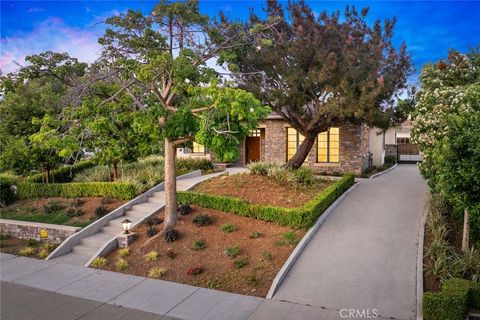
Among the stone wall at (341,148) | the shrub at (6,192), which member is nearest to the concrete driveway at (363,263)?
the stone wall at (341,148)

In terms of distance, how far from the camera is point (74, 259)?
9.95 metres

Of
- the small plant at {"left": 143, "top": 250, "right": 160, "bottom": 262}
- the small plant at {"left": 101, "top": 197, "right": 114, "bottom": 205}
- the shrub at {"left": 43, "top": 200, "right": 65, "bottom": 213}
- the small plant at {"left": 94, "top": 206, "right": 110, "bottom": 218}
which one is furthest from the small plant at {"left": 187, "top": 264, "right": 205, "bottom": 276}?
the shrub at {"left": 43, "top": 200, "right": 65, "bottom": 213}

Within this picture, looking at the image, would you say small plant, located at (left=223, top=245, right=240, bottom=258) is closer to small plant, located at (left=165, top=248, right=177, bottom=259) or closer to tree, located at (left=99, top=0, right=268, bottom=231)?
small plant, located at (left=165, top=248, right=177, bottom=259)

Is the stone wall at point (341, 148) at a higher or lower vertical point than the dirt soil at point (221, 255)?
higher

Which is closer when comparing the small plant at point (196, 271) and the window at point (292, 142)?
the small plant at point (196, 271)

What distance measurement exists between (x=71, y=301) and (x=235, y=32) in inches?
329

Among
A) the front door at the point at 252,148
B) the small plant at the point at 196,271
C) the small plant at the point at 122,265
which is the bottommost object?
the small plant at the point at 122,265

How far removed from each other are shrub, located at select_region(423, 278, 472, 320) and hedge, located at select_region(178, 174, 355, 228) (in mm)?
4195

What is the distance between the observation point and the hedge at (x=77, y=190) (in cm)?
1331

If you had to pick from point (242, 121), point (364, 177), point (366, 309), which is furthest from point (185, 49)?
point (364, 177)

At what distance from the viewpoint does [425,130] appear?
10.6m

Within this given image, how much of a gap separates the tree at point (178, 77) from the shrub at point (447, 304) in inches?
203

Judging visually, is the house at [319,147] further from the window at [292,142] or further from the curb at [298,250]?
the curb at [298,250]

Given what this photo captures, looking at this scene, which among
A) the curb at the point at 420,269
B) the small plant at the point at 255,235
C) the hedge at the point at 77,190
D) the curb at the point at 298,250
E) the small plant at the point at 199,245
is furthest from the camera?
the hedge at the point at 77,190
